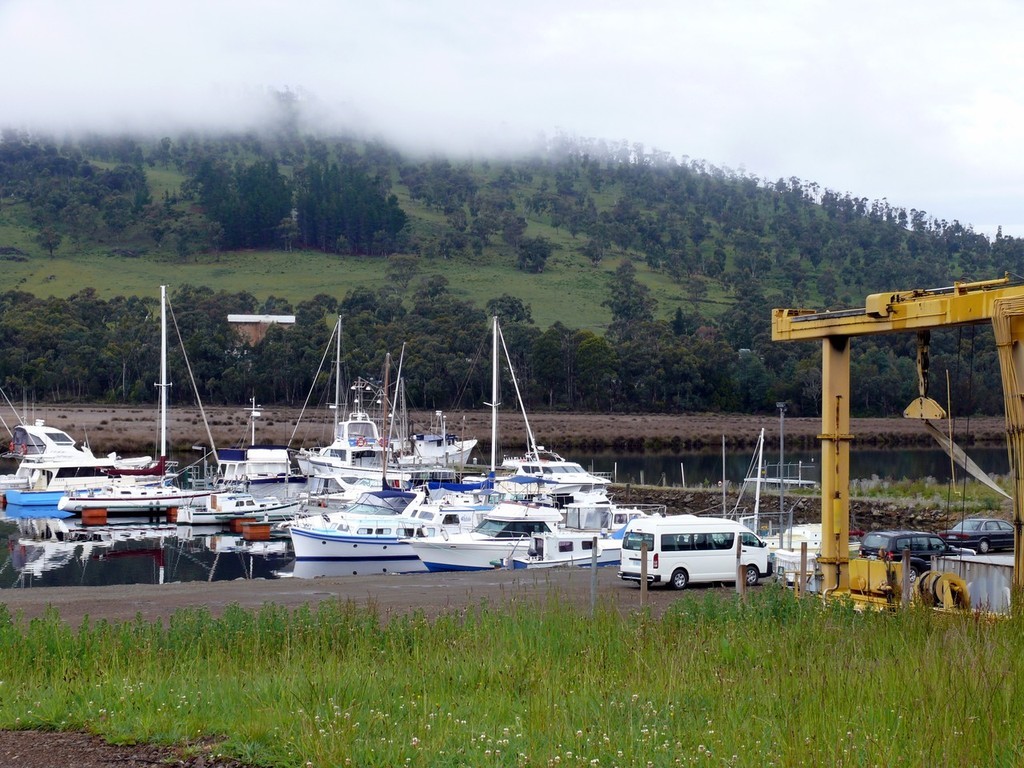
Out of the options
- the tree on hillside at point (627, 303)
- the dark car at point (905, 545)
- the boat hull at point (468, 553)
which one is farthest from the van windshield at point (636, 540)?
the tree on hillside at point (627, 303)

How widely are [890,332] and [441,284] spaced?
114 meters

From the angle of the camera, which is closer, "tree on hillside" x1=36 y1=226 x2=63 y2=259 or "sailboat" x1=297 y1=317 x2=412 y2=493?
"sailboat" x1=297 y1=317 x2=412 y2=493

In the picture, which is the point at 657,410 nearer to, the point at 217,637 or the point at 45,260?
the point at 45,260

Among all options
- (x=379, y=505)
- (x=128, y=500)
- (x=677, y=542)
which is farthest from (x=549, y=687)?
(x=128, y=500)

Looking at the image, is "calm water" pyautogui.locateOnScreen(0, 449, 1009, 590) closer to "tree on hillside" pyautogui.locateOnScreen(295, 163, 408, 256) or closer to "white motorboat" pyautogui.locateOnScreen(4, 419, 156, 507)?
"white motorboat" pyautogui.locateOnScreen(4, 419, 156, 507)

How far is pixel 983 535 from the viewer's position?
3133 centimetres

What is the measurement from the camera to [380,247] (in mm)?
159750

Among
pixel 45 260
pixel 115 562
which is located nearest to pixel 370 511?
pixel 115 562

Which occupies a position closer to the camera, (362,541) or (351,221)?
(362,541)

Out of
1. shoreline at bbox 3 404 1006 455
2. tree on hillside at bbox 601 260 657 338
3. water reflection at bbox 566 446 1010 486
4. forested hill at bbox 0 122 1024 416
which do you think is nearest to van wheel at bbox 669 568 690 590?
water reflection at bbox 566 446 1010 486

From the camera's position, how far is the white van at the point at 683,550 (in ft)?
Answer: 77.0

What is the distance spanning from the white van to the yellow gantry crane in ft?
21.7

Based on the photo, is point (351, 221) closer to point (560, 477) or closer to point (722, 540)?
point (560, 477)

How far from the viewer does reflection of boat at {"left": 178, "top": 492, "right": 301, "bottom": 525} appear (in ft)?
154
